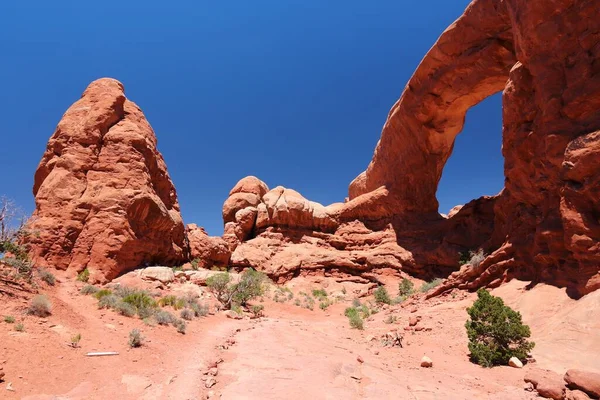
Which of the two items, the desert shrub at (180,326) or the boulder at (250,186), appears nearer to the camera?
the desert shrub at (180,326)

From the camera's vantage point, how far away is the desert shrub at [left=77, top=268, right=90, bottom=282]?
1619 cm

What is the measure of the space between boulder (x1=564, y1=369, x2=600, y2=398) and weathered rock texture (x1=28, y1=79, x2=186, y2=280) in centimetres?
1884

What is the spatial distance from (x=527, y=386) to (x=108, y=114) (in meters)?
24.5

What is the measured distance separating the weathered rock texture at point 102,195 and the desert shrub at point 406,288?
15.8 m

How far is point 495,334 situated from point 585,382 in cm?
294

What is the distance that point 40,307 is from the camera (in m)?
8.68

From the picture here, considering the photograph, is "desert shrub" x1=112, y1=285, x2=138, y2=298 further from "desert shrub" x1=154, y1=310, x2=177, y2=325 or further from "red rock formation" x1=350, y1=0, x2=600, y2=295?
"red rock formation" x1=350, y1=0, x2=600, y2=295

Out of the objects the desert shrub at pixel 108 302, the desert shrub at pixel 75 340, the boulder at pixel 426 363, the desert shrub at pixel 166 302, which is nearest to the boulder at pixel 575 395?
the boulder at pixel 426 363

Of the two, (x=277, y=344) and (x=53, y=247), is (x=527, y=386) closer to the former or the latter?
(x=277, y=344)

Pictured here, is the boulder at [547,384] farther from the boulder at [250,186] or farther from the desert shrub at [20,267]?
the boulder at [250,186]

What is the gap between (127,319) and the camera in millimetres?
11117

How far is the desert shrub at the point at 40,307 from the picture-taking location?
8570 mm

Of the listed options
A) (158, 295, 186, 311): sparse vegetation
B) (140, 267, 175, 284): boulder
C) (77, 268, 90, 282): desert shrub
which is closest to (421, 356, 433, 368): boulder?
(158, 295, 186, 311): sparse vegetation

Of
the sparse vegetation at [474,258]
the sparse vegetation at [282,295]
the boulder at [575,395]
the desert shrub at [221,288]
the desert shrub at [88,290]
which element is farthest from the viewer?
the sparse vegetation at [282,295]
